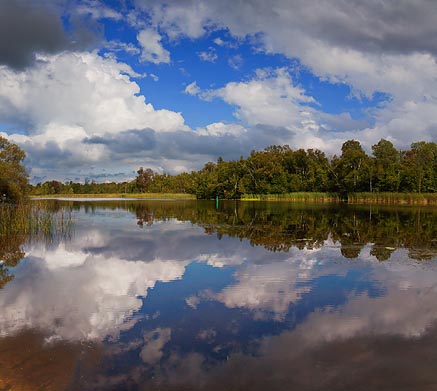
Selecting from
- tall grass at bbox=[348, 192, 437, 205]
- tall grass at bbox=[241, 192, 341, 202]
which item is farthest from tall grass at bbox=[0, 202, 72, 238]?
tall grass at bbox=[241, 192, 341, 202]

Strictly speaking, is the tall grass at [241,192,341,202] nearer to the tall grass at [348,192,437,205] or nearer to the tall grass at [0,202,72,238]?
the tall grass at [348,192,437,205]

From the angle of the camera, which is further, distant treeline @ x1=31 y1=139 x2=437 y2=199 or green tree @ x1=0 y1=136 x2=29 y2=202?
distant treeline @ x1=31 y1=139 x2=437 y2=199

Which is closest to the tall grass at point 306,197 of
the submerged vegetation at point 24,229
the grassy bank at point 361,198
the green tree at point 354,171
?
the grassy bank at point 361,198

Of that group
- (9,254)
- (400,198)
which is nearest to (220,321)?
(9,254)

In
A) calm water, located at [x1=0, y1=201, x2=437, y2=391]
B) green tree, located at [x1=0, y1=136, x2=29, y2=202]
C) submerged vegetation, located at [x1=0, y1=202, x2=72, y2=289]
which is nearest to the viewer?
calm water, located at [x1=0, y1=201, x2=437, y2=391]

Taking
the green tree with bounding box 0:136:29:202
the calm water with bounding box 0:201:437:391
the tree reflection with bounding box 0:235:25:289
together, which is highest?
the green tree with bounding box 0:136:29:202

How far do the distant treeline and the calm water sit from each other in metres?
55.6

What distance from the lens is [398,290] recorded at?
843cm

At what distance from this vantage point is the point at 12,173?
31.0 metres

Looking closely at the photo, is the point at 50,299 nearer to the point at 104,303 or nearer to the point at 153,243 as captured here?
the point at 104,303

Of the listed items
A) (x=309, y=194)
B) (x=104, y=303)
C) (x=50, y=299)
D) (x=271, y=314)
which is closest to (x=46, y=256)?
(x=50, y=299)

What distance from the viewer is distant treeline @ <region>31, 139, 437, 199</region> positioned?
213 ft

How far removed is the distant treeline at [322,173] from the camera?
65.0 m

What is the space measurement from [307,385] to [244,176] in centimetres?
8222
